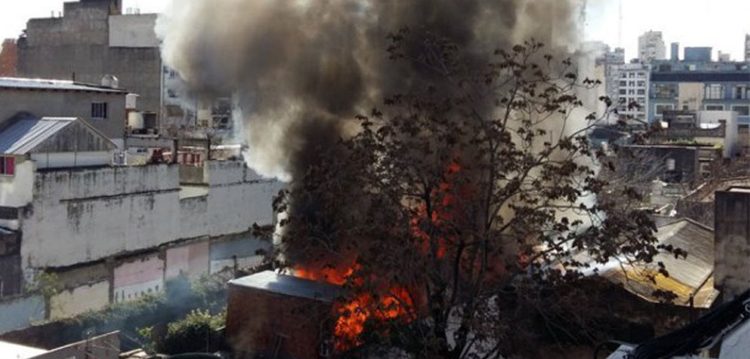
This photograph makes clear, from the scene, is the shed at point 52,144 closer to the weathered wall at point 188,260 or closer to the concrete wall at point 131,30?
the weathered wall at point 188,260

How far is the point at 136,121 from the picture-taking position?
118ft

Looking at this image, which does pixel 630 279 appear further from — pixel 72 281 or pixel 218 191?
pixel 218 191

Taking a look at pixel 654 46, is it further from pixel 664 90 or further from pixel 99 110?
pixel 99 110

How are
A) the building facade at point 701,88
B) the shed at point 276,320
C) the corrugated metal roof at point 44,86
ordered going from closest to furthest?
the shed at point 276,320 < the corrugated metal roof at point 44,86 < the building facade at point 701,88

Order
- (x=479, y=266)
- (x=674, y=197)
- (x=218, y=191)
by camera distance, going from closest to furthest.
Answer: (x=479, y=266) < (x=218, y=191) < (x=674, y=197)

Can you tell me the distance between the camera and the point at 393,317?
13320 millimetres

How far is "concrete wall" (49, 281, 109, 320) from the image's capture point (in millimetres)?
21906

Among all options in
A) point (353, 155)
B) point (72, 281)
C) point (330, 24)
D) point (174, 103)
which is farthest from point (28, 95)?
point (174, 103)

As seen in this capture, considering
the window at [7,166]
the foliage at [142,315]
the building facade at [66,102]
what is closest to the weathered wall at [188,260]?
the foliage at [142,315]

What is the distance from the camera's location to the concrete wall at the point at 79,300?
21.9 m

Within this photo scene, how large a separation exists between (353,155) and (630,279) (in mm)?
5544

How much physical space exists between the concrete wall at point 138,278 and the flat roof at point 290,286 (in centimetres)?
775

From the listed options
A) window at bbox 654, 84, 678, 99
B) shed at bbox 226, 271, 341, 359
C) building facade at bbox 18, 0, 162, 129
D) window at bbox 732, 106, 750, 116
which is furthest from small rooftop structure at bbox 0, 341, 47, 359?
window at bbox 654, 84, 678, 99

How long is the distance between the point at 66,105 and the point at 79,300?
7287mm
